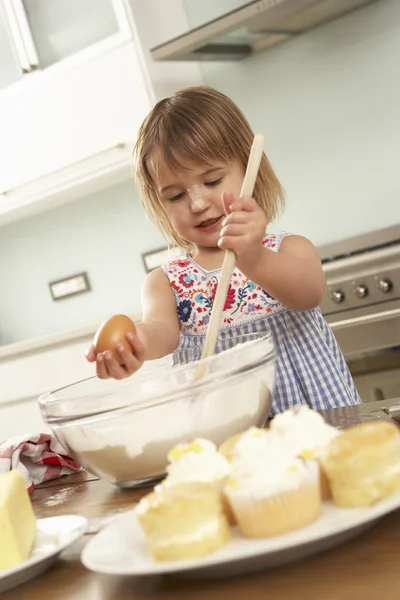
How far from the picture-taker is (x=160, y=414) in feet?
2.54

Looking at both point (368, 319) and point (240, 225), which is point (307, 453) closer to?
point (240, 225)

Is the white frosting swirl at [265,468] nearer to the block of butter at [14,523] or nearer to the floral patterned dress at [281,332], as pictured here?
the block of butter at [14,523]

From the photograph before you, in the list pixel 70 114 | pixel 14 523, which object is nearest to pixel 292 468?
pixel 14 523

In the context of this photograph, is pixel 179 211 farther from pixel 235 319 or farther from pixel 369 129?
pixel 369 129

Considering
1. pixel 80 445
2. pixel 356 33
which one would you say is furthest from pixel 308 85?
pixel 80 445

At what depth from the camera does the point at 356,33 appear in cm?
255

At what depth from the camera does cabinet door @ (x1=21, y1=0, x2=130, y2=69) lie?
104 inches

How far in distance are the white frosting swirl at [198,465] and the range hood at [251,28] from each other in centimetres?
178

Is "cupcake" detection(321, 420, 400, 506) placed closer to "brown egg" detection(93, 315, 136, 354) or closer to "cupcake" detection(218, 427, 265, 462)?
"cupcake" detection(218, 427, 265, 462)

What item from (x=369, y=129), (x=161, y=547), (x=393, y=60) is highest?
(x=393, y=60)

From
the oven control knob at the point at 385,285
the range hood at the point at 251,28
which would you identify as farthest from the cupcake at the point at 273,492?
the range hood at the point at 251,28

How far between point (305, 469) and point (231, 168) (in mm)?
1030

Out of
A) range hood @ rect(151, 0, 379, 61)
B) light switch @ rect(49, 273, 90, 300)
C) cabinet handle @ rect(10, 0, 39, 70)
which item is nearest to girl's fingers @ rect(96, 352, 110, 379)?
range hood @ rect(151, 0, 379, 61)

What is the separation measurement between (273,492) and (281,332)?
99 cm
